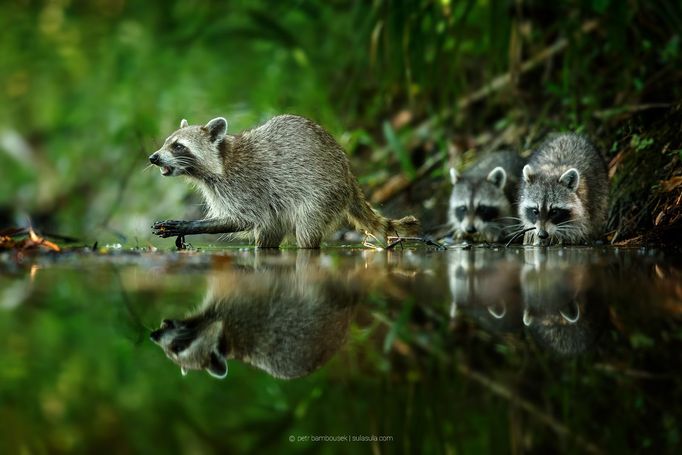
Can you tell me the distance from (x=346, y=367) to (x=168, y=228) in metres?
3.74

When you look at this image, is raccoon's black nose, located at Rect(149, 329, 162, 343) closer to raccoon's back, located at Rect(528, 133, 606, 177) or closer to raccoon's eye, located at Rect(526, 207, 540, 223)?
raccoon's eye, located at Rect(526, 207, 540, 223)

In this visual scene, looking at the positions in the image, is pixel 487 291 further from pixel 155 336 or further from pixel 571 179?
pixel 571 179

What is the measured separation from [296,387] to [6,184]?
A: 11988mm

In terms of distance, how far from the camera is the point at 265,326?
2100 mm

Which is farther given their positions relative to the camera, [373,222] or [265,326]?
[373,222]

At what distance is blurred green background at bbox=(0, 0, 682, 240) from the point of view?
7.04 m

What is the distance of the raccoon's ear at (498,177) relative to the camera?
285 inches

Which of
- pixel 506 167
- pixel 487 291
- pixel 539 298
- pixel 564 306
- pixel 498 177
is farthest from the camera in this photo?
pixel 506 167

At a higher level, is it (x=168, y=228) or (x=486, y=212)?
(x=486, y=212)

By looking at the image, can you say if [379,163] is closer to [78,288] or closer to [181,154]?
[181,154]

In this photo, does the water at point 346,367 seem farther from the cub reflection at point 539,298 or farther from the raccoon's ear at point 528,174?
the raccoon's ear at point 528,174

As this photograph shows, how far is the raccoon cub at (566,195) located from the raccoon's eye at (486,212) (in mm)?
512

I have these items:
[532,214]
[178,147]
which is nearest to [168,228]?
[178,147]

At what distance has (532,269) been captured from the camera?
3486mm
